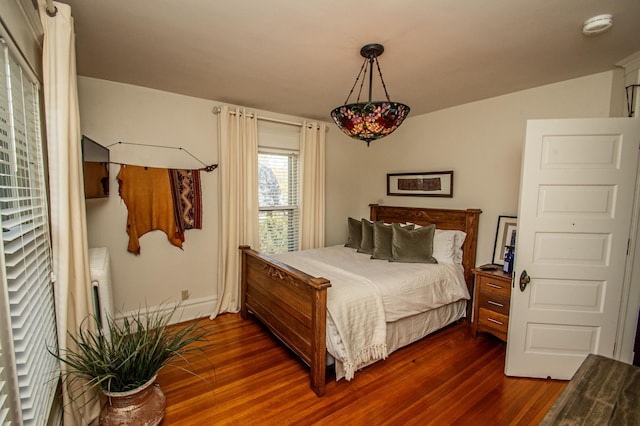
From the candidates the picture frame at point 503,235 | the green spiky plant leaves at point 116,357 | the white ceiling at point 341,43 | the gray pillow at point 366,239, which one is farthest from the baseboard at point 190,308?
the picture frame at point 503,235

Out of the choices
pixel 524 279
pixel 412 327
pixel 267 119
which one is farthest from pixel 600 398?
pixel 267 119

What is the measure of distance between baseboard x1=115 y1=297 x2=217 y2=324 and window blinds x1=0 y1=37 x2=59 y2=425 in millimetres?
1663

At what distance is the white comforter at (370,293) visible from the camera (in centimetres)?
216

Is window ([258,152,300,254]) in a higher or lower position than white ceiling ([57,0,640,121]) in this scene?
lower

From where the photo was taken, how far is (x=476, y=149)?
322 cm

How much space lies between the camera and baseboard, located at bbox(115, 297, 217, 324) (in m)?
3.13

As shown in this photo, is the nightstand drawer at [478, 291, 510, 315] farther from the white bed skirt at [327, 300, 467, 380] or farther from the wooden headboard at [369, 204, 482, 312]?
the wooden headboard at [369, 204, 482, 312]

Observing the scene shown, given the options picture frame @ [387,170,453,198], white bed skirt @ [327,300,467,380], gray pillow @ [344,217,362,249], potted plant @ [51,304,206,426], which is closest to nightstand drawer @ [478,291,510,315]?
white bed skirt @ [327,300,467,380]

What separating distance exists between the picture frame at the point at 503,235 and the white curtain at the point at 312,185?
2.11 meters

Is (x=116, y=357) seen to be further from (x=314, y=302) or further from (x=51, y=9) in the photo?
(x=51, y=9)

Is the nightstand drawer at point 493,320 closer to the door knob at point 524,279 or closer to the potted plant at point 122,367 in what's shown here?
the door knob at point 524,279

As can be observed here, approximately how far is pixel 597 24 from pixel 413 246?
2136 mm

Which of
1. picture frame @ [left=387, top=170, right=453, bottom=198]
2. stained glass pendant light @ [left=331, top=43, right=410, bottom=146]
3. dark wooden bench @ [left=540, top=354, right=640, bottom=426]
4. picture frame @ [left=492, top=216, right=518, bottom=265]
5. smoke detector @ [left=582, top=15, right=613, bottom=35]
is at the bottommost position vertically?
dark wooden bench @ [left=540, top=354, right=640, bottom=426]

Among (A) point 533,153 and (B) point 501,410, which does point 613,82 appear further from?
(B) point 501,410
